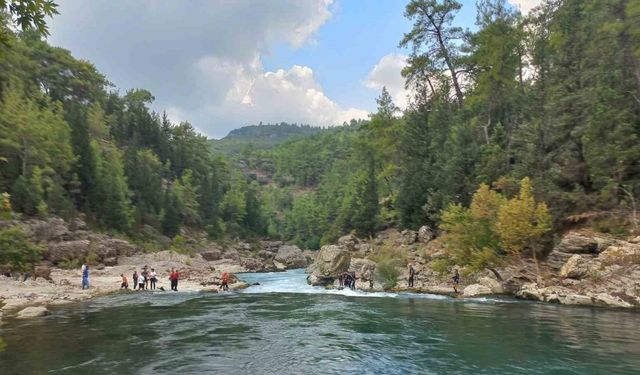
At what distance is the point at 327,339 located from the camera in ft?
63.4

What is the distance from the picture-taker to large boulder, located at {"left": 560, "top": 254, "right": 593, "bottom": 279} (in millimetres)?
29344

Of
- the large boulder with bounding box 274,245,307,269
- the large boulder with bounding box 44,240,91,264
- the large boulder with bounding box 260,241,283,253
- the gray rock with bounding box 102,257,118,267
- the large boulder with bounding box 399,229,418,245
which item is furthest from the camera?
the large boulder with bounding box 260,241,283,253

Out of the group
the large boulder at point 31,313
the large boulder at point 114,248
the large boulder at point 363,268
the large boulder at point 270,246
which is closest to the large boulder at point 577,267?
the large boulder at point 363,268

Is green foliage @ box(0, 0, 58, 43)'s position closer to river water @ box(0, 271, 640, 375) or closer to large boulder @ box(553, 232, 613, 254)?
river water @ box(0, 271, 640, 375)

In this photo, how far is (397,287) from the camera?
4025 centimetres

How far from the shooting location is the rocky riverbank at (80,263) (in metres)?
32.1

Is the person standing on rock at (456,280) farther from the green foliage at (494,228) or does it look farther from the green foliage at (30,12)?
the green foliage at (30,12)

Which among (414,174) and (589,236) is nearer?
(589,236)

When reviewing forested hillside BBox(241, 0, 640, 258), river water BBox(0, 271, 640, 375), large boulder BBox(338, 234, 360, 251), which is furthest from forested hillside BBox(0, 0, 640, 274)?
river water BBox(0, 271, 640, 375)

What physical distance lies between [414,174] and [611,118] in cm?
3201

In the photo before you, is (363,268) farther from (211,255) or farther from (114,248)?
(211,255)

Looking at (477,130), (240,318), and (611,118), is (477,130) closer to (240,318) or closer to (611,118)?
(611,118)

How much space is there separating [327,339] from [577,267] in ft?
64.5

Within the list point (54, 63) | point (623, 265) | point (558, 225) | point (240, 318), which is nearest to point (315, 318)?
point (240, 318)
